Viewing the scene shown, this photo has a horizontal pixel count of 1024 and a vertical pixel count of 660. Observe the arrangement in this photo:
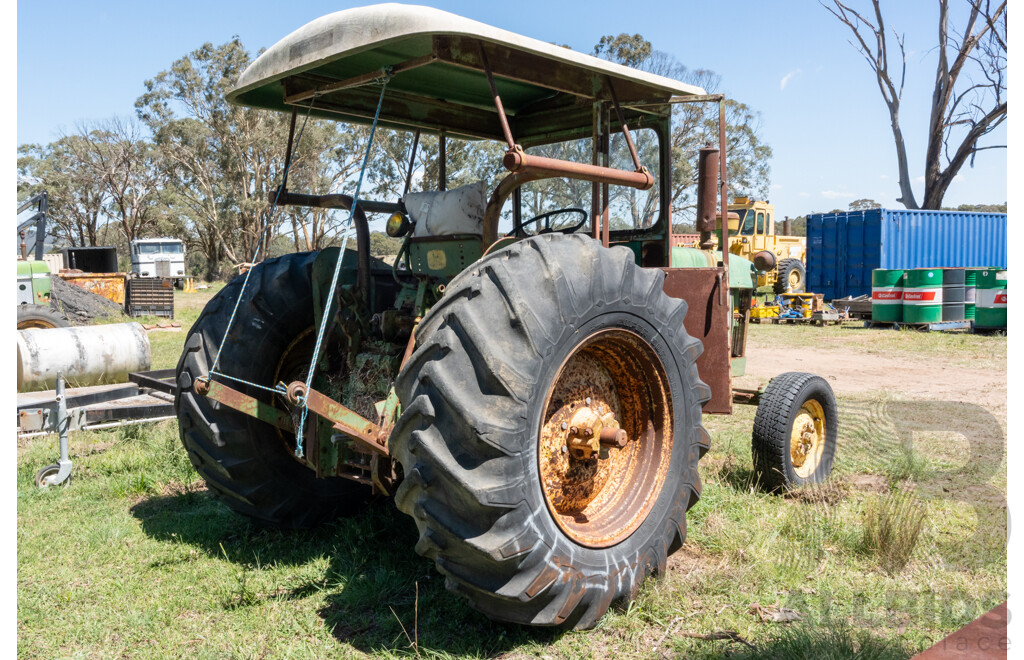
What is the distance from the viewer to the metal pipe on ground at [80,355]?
8.05m

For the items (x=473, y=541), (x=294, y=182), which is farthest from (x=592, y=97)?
(x=294, y=182)

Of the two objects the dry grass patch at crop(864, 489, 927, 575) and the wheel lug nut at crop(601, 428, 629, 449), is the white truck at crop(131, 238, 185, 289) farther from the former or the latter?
the dry grass patch at crop(864, 489, 927, 575)

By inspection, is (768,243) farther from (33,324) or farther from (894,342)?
(33,324)

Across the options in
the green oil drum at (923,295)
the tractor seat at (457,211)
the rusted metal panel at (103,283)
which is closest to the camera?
the tractor seat at (457,211)

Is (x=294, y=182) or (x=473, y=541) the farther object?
(x=294, y=182)

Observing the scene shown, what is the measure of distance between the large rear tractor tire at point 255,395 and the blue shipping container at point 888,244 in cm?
2177

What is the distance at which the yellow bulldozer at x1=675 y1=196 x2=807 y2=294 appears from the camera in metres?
21.2

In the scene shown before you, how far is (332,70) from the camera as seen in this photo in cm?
410

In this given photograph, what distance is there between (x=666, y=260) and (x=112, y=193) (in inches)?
1885

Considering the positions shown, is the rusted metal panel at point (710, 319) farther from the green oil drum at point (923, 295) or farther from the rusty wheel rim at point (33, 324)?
the green oil drum at point (923, 295)

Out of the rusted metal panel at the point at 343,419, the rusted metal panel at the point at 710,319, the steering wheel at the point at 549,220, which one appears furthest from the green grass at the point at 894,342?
the rusted metal panel at the point at 343,419

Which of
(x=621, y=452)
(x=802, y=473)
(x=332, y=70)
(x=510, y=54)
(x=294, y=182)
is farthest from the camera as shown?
(x=294, y=182)

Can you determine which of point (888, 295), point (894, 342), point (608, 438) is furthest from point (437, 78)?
point (888, 295)

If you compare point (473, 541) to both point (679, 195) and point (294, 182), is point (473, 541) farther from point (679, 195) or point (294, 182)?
point (294, 182)
